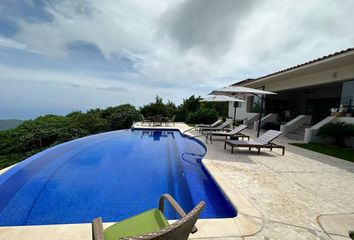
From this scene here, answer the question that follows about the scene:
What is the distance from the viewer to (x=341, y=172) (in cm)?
526

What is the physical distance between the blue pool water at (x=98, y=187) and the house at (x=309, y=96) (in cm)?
830

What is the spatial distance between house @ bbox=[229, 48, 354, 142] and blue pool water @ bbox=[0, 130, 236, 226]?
27.2 ft

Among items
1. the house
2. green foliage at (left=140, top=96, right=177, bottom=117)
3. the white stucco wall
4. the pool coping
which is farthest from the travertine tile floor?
green foliage at (left=140, top=96, right=177, bottom=117)

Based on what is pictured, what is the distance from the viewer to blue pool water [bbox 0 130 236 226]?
3391 millimetres

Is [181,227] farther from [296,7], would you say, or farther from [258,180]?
[296,7]

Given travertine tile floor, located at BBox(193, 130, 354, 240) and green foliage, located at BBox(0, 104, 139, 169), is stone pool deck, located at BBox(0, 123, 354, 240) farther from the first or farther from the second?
green foliage, located at BBox(0, 104, 139, 169)

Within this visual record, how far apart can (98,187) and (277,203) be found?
3926 millimetres

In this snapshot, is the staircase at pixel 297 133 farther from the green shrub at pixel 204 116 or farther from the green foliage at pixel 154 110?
the green foliage at pixel 154 110

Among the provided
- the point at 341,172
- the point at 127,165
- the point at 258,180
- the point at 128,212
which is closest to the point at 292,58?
the point at 341,172

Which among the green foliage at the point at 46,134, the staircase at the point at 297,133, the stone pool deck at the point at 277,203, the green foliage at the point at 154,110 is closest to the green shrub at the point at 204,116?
the green foliage at the point at 154,110

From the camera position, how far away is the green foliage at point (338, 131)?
8583 mm

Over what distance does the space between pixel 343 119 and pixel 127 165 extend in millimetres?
11065

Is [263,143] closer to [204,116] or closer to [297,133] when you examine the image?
[297,133]

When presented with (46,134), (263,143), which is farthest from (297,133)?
(46,134)
